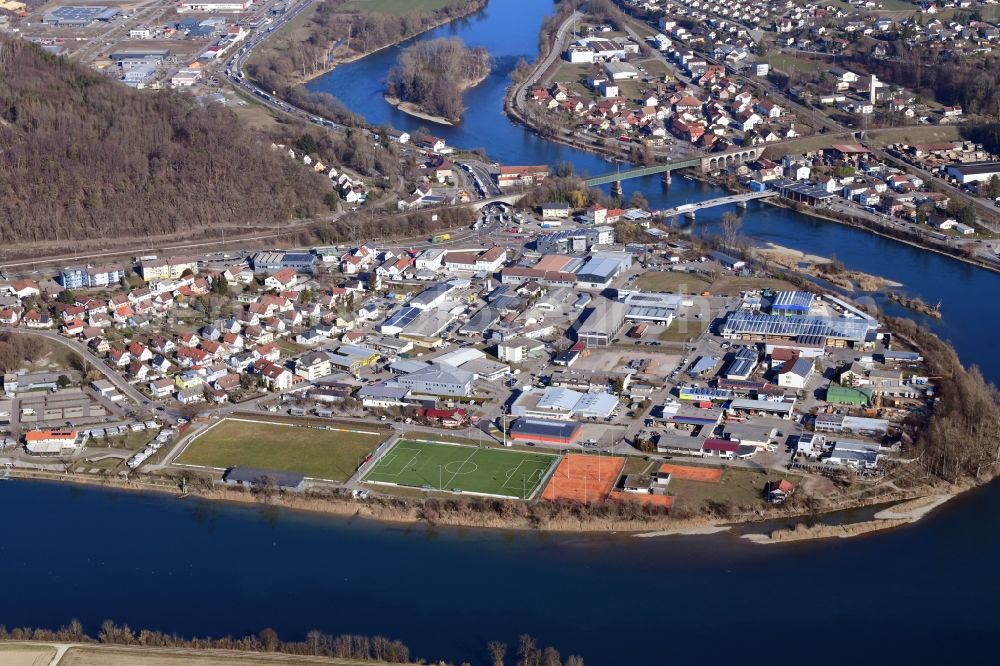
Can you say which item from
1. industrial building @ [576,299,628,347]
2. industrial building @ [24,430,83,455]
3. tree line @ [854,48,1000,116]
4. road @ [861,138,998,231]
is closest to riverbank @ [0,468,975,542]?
industrial building @ [24,430,83,455]

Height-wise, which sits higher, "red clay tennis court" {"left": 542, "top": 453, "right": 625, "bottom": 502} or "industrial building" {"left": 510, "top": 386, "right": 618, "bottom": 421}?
"red clay tennis court" {"left": 542, "top": 453, "right": 625, "bottom": 502}

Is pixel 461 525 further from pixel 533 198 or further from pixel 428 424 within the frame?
pixel 533 198

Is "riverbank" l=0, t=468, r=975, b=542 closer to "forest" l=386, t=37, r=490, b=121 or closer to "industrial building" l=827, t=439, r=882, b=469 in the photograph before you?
"industrial building" l=827, t=439, r=882, b=469

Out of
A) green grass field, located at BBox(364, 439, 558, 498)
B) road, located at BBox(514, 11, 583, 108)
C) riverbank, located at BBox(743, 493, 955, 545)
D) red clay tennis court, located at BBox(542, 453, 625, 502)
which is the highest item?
riverbank, located at BBox(743, 493, 955, 545)

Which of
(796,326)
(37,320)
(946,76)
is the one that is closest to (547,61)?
(946,76)

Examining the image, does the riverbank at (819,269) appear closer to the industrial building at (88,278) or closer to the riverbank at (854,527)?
the riverbank at (854,527)

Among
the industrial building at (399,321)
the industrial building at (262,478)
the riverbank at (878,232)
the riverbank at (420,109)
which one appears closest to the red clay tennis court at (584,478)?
the industrial building at (262,478)

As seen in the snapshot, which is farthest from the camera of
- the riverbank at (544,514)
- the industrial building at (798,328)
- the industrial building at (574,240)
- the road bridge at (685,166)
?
the road bridge at (685,166)
